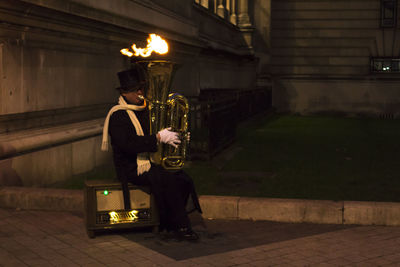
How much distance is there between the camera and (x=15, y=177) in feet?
25.2

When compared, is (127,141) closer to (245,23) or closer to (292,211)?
(292,211)

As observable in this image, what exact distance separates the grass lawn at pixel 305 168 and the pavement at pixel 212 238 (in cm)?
136

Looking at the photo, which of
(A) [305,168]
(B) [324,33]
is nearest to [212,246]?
(A) [305,168]

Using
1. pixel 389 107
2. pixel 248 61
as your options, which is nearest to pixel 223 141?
pixel 248 61

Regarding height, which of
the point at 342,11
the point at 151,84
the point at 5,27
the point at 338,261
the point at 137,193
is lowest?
the point at 338,261

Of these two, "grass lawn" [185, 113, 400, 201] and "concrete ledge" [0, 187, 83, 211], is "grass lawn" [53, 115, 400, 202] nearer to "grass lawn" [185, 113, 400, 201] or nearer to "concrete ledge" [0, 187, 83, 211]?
"grass lawn" [185, 113, 400, 201]

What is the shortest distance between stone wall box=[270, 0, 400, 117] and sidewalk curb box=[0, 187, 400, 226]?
22.6 m

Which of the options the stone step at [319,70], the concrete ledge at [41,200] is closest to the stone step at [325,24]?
the stone step at [319,70]

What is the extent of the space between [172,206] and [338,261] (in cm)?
165

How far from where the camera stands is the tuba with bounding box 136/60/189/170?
568 cm

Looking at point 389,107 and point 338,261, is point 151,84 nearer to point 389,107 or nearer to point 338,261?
point 338,261

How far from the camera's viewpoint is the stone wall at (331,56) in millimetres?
28297

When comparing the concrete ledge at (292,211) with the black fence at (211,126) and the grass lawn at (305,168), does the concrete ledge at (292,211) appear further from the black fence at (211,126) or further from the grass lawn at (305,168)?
the black fence at (211,126)

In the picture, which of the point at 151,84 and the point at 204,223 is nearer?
the point at 151,84
